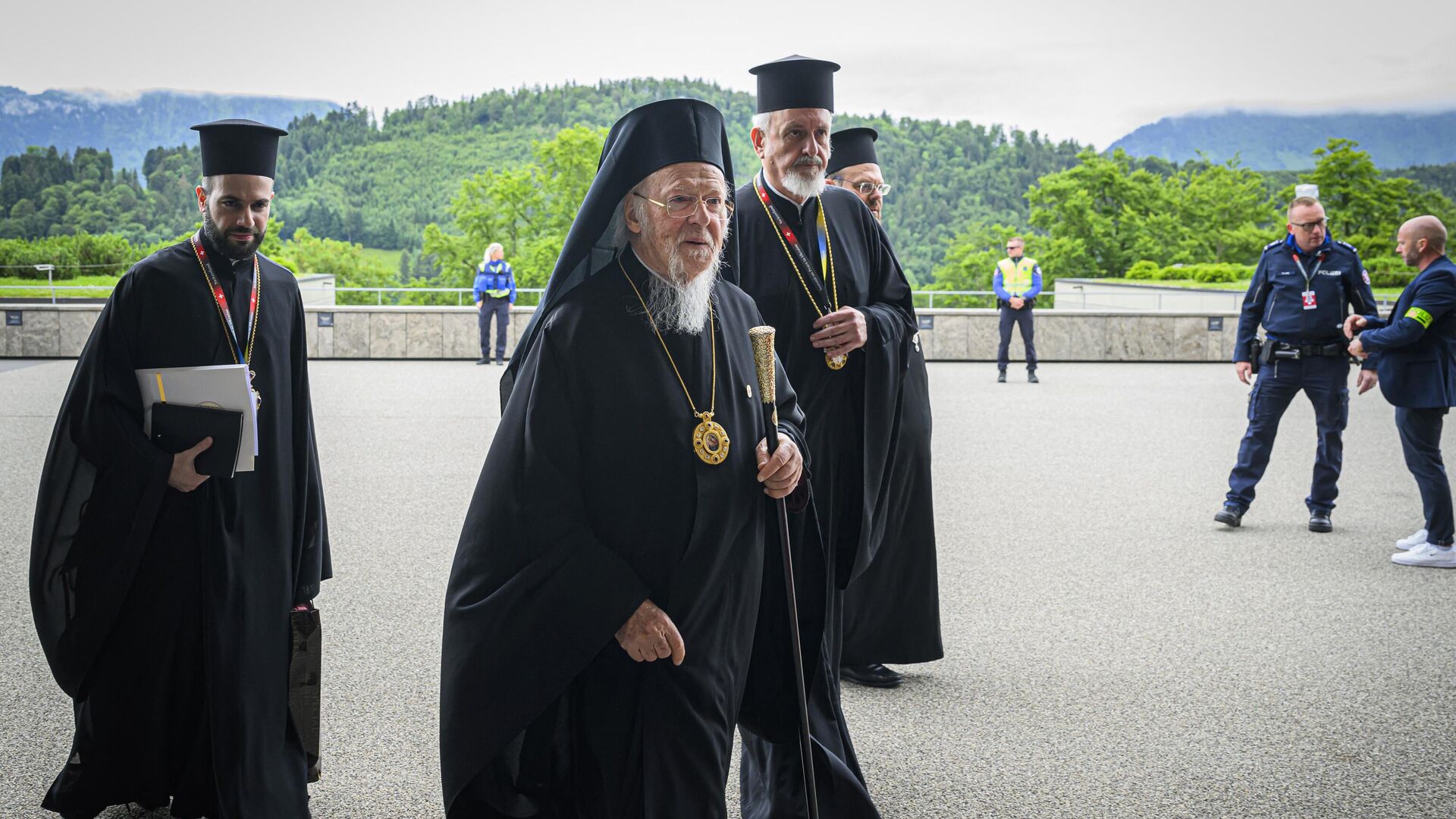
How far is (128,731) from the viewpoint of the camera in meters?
3.08

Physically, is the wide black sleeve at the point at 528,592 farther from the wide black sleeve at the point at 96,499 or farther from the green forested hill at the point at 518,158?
the green forested hill at the point at 518,158

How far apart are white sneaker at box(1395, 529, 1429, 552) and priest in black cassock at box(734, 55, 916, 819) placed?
417 centimetres

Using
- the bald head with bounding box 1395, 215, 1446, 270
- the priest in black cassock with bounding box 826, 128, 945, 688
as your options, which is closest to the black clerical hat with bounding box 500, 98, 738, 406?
the priest in black cassock with bounding box 826, 128, 945, 688

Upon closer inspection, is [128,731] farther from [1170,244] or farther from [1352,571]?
[1170,244]

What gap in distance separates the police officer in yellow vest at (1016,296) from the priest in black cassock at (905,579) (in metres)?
11.1

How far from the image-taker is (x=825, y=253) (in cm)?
377

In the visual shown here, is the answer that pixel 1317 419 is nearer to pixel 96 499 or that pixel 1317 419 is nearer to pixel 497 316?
pixel 96 499

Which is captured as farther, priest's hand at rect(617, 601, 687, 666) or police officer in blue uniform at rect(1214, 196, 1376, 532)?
police officer in blue uniform at rect(1214, 196, 1376, 532)

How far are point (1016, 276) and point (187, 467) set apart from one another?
13298 mm

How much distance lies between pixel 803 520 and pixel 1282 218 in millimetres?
58069

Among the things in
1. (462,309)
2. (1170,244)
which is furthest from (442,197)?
(462,309)

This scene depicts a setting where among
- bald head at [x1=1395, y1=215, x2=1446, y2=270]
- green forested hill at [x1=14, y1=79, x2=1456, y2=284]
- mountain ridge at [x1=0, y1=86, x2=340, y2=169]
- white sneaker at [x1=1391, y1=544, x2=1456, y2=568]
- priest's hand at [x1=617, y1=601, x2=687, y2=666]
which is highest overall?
mountain ridge at [x1=0, y1=86, x2=340, y2=169]

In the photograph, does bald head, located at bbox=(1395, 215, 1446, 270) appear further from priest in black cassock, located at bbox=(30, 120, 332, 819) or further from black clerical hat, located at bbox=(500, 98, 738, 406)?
priest in black cassock, located at bbox=(30, 120, 332, 819)

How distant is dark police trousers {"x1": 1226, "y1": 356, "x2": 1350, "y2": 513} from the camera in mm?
7180
